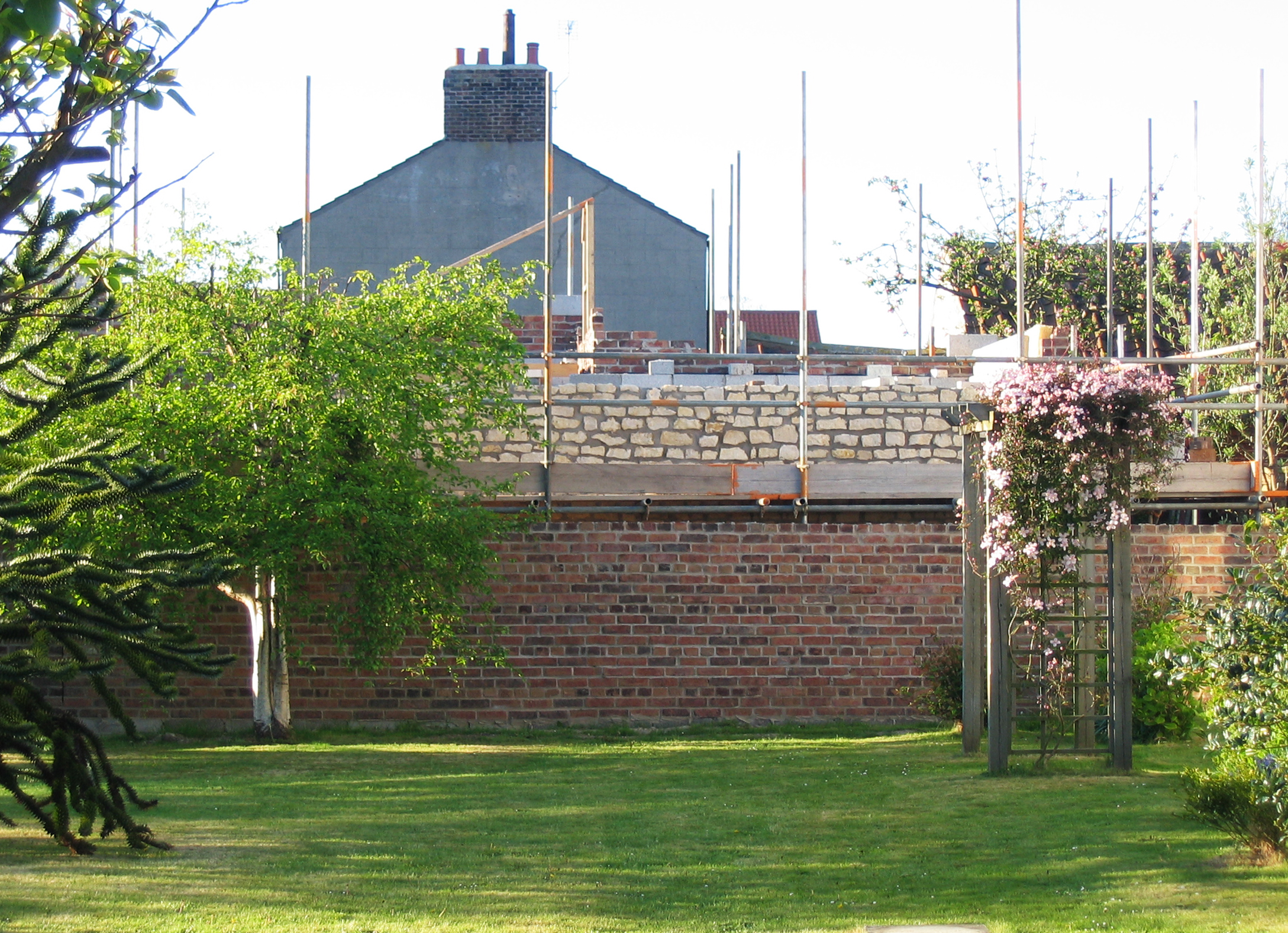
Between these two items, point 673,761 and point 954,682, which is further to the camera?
point 954,682

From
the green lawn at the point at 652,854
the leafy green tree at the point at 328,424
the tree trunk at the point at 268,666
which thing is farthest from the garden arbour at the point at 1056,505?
the tree trunk at the point at 268,666

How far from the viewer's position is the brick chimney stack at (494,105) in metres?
24.2

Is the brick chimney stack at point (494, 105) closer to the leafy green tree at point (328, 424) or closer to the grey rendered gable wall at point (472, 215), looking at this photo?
the grey rendered gable wall at point (472, 215)

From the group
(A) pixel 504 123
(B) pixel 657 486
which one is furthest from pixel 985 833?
(A) pixel 504 123

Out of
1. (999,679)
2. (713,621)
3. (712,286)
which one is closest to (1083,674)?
(999,679)

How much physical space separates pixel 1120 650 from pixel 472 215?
1702 cm

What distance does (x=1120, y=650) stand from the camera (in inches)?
367

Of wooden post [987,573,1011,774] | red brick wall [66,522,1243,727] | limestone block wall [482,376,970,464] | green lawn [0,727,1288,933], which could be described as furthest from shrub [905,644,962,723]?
wooden post [987,573,1011,774]

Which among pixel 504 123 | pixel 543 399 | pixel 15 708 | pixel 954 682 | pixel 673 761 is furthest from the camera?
pixel 504 123

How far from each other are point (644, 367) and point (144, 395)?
7331 millimetres

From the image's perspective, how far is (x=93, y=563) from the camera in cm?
689

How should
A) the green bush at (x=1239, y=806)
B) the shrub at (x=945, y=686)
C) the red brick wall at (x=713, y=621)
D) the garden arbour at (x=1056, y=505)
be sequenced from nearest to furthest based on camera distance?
the green bush at (x=1239, y=806) < the garden arbour at (x=1056, y=505) < the shrub at (x=945, y=686) < the red brick wall at (x=713, y=621)

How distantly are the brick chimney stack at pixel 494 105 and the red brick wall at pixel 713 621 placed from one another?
1294 cm

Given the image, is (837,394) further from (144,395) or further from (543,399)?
(144,395)
